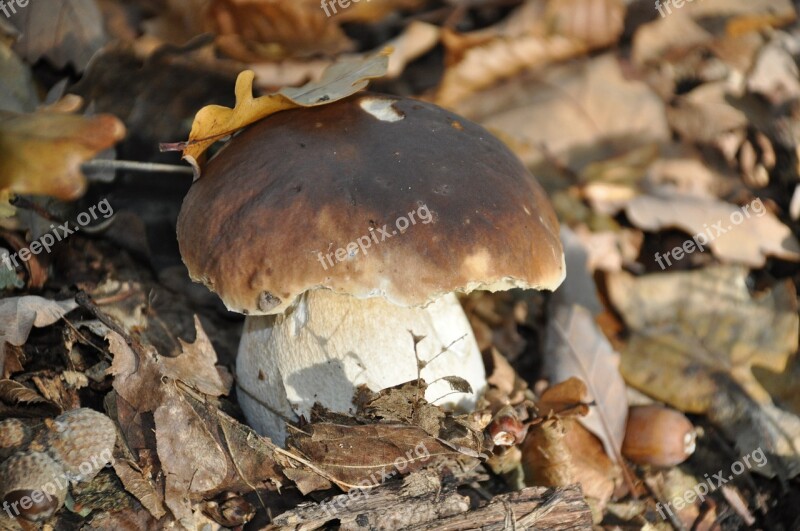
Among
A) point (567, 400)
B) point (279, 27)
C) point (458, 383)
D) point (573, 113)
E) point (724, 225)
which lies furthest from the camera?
point (573, 113)

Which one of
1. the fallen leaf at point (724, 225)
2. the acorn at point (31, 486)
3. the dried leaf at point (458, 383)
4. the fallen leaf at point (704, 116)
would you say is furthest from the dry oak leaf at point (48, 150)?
the fallen leaf at point (704, 116)

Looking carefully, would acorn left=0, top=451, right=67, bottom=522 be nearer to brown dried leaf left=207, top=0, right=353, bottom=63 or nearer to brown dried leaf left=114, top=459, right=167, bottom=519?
brown dried leaf left=114, top=459, right=167, bottom=519

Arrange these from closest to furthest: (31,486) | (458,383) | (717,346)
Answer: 1. (31,486)
2. (458,383)
3. (717,346)

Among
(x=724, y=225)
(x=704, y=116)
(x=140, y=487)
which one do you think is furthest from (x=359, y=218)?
(x=704, y=116)

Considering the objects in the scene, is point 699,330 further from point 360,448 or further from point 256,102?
point 256,102

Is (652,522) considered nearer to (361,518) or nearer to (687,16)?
(361,518)

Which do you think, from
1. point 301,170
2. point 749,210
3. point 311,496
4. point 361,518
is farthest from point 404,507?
point 749,210

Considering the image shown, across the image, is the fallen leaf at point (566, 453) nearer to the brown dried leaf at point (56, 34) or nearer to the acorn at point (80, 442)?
the acorn at point (80, 442)
